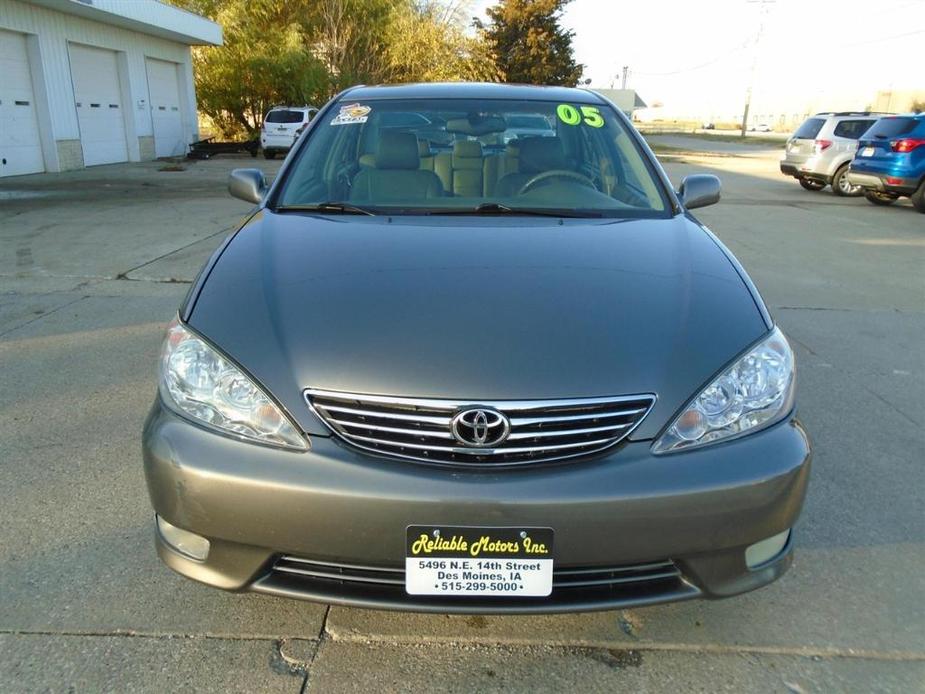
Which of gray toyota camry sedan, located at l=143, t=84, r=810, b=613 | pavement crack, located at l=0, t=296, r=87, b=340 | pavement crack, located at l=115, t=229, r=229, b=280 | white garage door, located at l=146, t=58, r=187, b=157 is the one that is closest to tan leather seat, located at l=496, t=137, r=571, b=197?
gray toyota camry sedan, located at l=143, t=84, r=810, b=613

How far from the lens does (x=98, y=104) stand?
17.6 meters

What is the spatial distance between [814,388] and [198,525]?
11.8 ft

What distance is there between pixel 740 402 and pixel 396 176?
1763 millimetres

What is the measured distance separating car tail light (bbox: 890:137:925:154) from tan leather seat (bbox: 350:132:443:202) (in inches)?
462

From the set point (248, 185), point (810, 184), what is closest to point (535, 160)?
point (248, 185)

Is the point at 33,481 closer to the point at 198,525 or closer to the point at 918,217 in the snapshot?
the point at 198,525

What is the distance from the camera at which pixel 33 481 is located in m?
2.92

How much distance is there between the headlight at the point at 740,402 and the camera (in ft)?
5.86

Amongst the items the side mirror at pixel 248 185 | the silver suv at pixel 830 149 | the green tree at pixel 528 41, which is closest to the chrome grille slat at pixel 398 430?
the side mirror at pixel 248 185

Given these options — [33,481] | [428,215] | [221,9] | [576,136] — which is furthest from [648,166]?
[221,9]

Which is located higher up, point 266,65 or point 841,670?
point 266,65

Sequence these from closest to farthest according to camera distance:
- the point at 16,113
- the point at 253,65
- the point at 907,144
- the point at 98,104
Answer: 1. the point at 907,144
2. the point at 16,113
3. the point at 98,104
4. the point at 253,65

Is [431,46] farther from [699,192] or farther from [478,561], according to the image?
[478,561]

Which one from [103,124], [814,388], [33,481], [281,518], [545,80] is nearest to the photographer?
[281,518]
